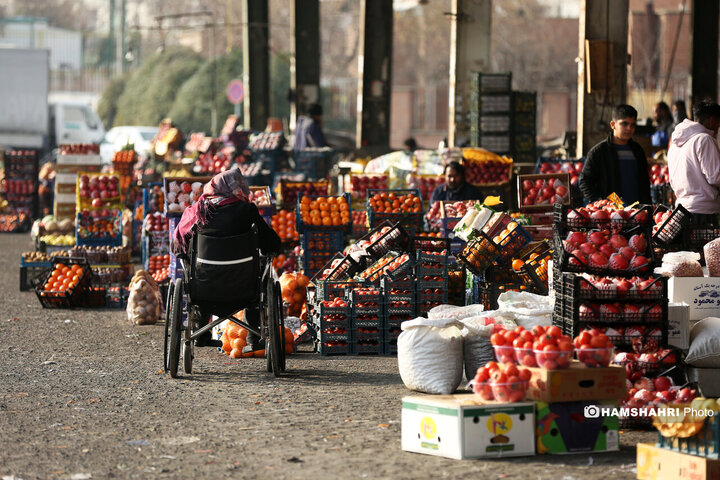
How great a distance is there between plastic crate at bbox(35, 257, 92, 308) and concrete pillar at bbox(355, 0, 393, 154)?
13.5 meters

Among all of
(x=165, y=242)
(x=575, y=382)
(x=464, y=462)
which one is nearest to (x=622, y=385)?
(x=575, y=382)

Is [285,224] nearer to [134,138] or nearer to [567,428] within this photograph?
[567,428]

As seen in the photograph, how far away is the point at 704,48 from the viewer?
29.0 m

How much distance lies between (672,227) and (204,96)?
47.5m

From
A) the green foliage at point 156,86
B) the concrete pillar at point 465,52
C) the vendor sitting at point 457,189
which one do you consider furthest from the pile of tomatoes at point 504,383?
the green foliage at point 156,86

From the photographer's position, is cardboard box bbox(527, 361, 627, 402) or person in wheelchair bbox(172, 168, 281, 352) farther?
person in wheelchair bbox(172, 168, 281, 352)

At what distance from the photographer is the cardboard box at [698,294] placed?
9.12 m

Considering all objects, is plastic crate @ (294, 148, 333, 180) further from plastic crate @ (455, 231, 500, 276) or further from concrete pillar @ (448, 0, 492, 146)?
plastic crate @ (455, 231, 500, 276)

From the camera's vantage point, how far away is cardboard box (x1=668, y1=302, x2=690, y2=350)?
343 inches

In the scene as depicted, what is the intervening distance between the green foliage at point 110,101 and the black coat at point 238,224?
54130 mm

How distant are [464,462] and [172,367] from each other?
3.41 metres

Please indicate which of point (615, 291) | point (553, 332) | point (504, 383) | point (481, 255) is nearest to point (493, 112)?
point (481, 255)

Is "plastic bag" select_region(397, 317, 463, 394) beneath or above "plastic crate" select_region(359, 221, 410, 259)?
beneath

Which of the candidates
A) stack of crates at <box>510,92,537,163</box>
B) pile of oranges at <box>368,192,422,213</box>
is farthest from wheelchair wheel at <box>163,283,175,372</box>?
stack of crates at <box>510,92,537,163</box>
